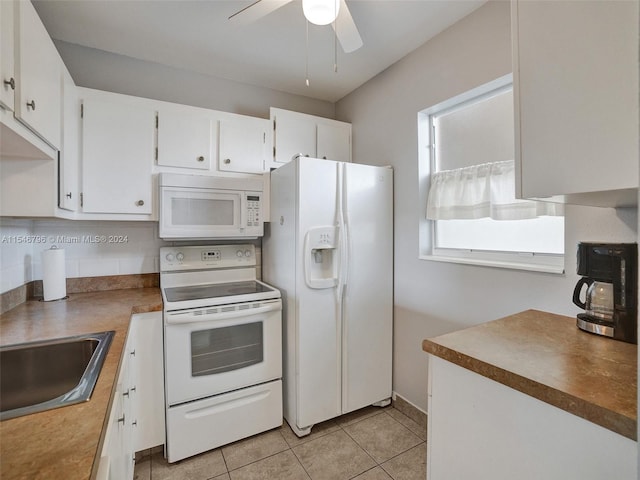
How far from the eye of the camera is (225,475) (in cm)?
169

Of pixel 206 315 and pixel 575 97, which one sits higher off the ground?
pixel 575 97

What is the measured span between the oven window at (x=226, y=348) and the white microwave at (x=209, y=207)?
65 cm

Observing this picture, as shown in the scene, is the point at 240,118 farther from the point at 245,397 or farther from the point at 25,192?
the point at 245,397

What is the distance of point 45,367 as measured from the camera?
1160 millimetres

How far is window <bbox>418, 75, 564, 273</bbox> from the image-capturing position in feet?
5.25

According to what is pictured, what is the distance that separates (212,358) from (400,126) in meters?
2.03

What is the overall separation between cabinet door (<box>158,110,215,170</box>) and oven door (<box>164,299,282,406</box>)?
1020mm

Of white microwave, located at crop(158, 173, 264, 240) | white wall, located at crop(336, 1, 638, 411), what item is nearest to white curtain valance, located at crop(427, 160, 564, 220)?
white wall, located at crop(336, 1, 638, 411)

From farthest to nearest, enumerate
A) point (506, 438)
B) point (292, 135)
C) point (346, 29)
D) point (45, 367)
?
1. point (292, 135)
2. point (346, 29)
3. point (45, 367)
4. point (506, 438)

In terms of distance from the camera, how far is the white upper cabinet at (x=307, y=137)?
7.98ft

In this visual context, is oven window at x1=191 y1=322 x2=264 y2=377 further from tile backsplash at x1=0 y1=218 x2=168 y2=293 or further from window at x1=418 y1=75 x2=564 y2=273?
window at x1=418 y1=75 x2=564 y2=273

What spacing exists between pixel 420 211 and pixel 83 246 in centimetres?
231

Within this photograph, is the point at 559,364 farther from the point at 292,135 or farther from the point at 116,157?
the point at 116,157

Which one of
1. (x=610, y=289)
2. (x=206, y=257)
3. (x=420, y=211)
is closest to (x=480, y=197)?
(x=420, y=211)
